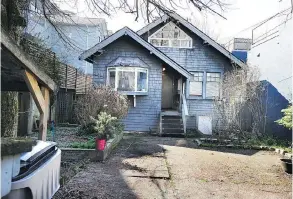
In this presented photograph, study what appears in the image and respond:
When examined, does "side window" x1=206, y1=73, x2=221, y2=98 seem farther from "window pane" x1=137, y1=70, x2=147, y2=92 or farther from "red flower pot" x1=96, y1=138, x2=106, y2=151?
"red flower pot" x1=96, y1=138, x2=106, y2=151

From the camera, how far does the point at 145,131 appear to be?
53.0 ft

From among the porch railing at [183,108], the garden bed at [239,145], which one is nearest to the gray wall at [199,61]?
the porch railing at [183,108]

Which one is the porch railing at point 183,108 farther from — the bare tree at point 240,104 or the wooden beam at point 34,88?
the wooden beam at point 34,88

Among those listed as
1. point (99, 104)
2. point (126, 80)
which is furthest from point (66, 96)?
point (99, 104)

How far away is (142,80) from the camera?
631 inches

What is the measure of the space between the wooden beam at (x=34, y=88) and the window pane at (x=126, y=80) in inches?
453

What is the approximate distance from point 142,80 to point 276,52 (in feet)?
22.8

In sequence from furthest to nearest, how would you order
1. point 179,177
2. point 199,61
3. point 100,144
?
point 199,61, point 100,144, point 179,177

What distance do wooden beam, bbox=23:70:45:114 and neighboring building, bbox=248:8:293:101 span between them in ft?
37.5

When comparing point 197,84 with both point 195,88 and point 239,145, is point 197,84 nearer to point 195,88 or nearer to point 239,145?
point 195,88

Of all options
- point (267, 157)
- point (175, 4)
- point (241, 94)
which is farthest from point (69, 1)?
point (241, 94)

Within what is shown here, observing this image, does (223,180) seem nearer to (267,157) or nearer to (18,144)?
(267,157)

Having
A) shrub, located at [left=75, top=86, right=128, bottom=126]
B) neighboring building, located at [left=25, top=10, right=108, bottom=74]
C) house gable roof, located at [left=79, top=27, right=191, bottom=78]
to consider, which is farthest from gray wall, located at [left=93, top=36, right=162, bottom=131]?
shrub, located at [left=75, top=86, right=128, bottom=126]

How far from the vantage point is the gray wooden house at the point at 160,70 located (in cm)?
1562
